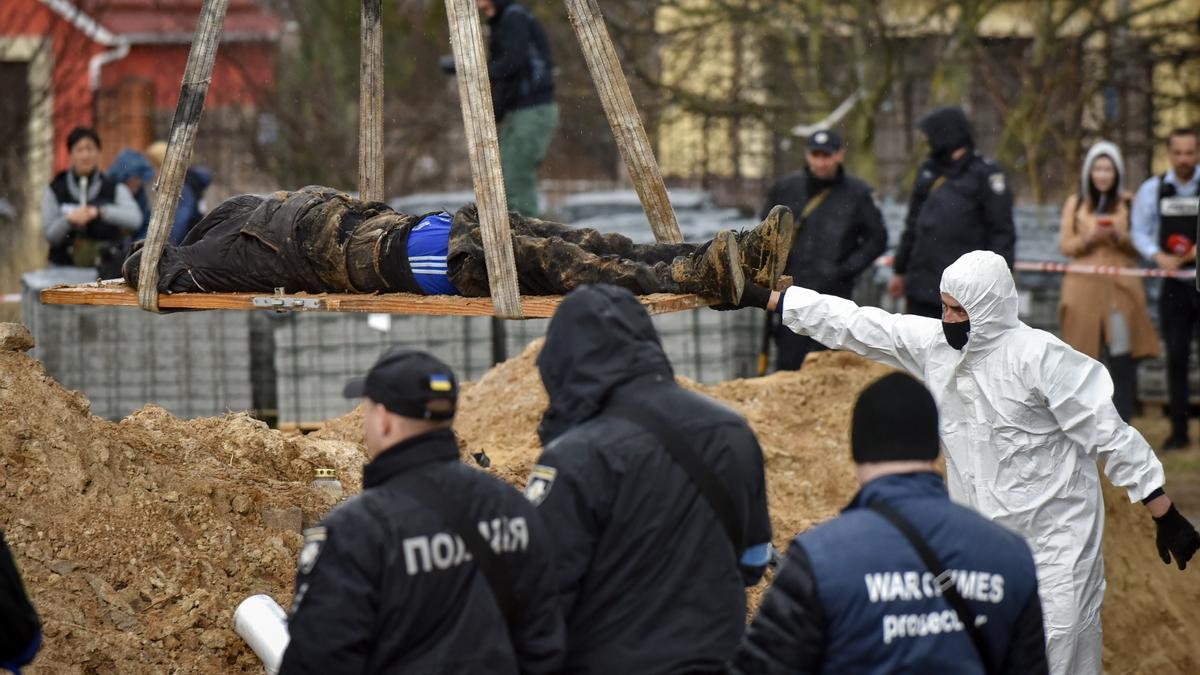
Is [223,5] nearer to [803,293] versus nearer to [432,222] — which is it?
[432,222]

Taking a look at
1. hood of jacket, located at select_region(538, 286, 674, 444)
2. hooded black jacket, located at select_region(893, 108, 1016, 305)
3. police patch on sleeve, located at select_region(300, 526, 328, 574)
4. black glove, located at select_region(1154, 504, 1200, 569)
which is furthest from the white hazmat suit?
hooded black jacket, located at select_region(893, 108, 1016, 305)

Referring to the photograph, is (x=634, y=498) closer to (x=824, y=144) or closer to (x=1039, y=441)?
(x=1039, y=441)

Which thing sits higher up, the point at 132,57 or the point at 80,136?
the point at 132,57

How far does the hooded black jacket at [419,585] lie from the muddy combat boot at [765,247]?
264cm

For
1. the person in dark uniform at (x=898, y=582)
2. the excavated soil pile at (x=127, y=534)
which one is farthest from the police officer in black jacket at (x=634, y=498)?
the excavated soil pile at (x=127, y=534)

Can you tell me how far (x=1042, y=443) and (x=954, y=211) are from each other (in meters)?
4.43

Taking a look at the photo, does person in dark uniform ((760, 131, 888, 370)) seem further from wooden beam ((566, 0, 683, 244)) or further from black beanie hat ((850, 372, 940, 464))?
black beanie hat ((850, 372, 940, 464))

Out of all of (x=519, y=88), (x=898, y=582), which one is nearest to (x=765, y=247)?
(x=898, y=582)

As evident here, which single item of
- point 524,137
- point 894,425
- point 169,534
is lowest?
point 169,534

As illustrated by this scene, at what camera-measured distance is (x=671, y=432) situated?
4492mm

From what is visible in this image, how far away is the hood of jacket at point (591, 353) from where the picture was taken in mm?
4516

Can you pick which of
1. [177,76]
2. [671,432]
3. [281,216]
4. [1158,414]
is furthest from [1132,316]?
[177,76]

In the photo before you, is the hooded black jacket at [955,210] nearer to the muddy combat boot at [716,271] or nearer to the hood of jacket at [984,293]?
the hood of jacket at [984,293]

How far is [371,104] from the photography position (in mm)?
8102
